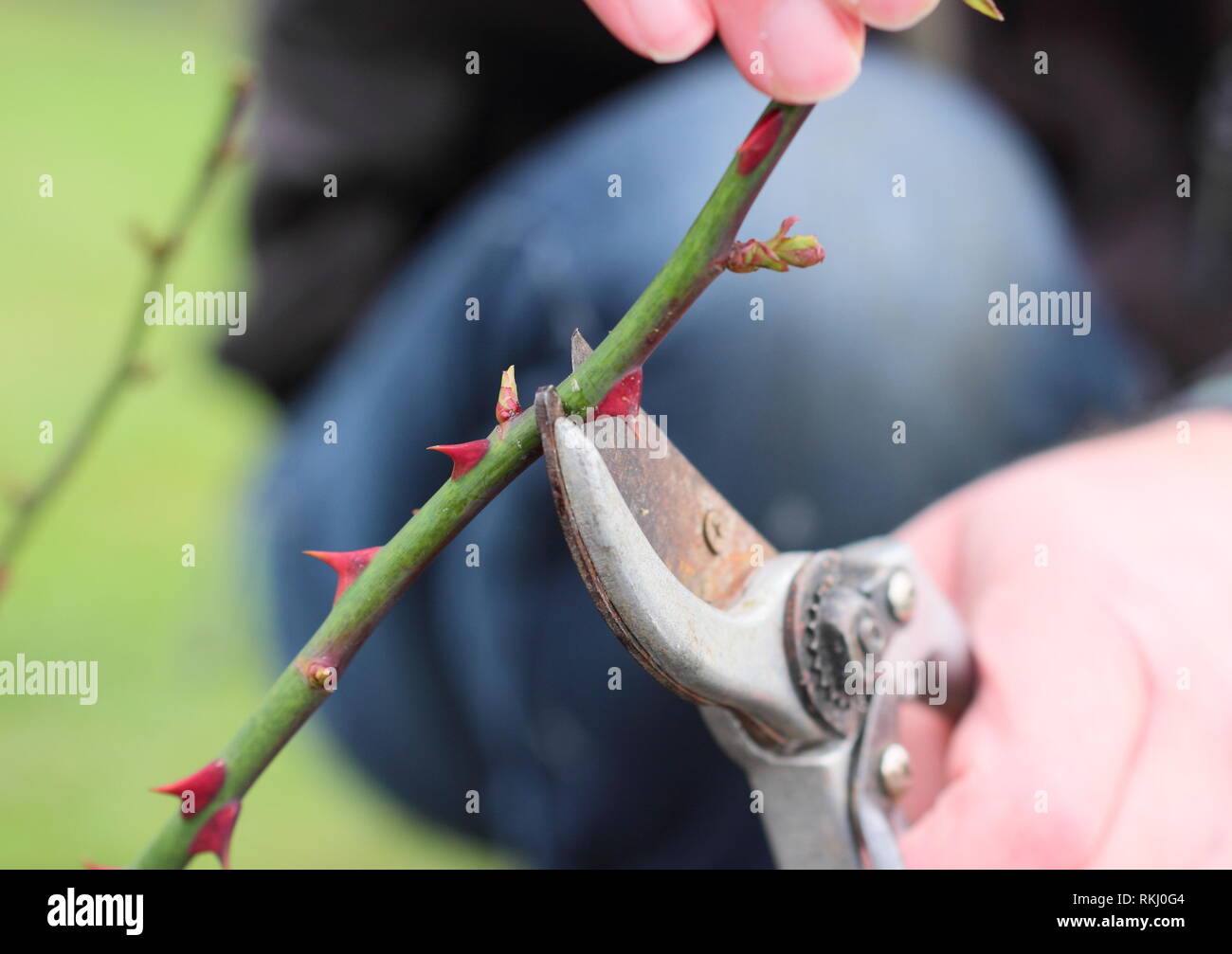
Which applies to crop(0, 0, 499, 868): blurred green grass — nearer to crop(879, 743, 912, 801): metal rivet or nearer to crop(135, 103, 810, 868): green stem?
crop(135, 103, 810, 868): green stem

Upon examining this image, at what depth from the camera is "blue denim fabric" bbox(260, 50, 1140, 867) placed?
1.06 meters

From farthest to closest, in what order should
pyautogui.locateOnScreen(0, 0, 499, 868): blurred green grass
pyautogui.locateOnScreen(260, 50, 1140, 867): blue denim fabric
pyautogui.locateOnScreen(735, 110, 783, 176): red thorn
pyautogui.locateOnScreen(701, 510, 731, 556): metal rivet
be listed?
1. pyautogui.locateOnScreen(0, 0, 499, 868): blurred green grass
2. pyautogui.locateOnScreen(260, 50, 1140, 867): blue denim fabric
3. pyautogui.locateOnScreen(701, 510, 731, 556): metal rivet
4. pyautogui.locateOnScreen(735, 110, 783, 176): red thorn

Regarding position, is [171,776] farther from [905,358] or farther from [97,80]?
[97,80]

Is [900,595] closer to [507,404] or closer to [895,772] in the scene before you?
[895,772]

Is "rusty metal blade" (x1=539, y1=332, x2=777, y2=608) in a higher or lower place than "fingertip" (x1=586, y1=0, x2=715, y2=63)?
lower

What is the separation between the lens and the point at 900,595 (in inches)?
26.3

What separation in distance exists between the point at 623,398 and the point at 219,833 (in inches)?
8.8

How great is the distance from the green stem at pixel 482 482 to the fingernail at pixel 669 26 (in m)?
0.07

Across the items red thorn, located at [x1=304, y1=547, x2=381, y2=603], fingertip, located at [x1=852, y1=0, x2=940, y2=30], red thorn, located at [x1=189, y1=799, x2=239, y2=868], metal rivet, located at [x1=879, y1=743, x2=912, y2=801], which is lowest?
metal rivet, located at [x1=879, y1=743, x2=912, y2=801]

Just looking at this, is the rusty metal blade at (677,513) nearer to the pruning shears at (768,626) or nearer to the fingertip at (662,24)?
the pruning shears at (768,626)

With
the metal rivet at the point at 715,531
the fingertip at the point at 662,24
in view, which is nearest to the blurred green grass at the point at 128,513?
the fingertip at the point at 662,24

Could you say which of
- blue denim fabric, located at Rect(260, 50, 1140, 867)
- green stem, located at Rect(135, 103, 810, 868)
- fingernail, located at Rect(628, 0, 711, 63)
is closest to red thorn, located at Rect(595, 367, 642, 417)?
green stem, located at Rect(135, 103, 810, 868)

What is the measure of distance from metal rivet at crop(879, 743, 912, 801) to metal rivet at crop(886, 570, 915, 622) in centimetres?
7
